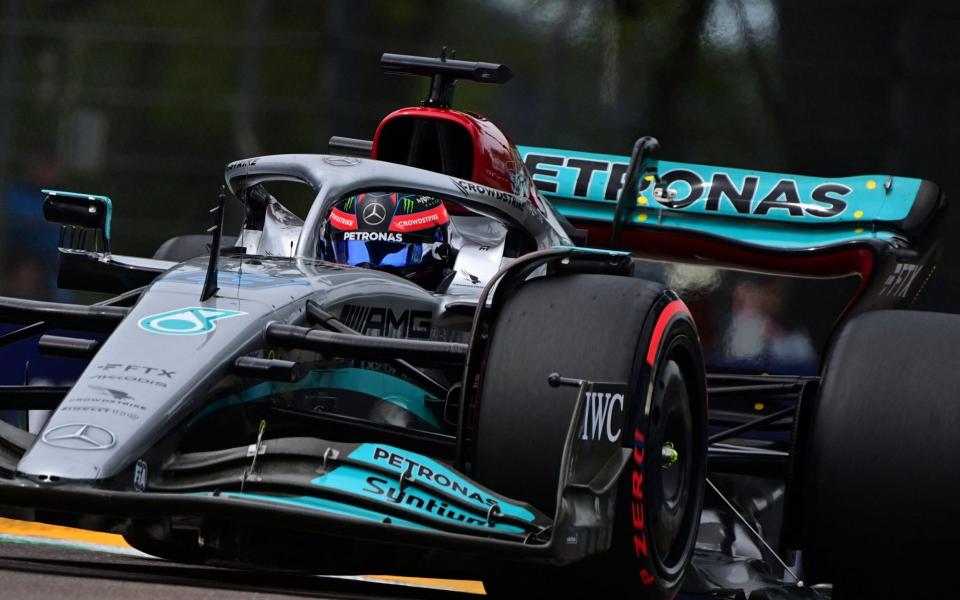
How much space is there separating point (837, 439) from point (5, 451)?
227 centimetres

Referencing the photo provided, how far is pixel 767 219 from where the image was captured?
707cm

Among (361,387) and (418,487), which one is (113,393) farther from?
(361,387)

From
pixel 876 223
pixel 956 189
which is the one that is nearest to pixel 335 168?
pixel 876 223

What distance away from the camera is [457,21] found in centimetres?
1130

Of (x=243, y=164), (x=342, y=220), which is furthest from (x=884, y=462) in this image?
(x=243, y=164)

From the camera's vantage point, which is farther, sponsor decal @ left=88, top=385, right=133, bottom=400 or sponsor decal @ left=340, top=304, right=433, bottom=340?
sponsor decal @ left=340, top=304, right=433, bottom=340

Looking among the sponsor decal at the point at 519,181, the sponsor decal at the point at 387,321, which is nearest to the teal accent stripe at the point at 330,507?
the sponsor decal at the point at 387,321

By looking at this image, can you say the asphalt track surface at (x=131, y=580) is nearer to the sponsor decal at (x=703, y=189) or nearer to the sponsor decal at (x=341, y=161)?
the sponsor decal at (x=341, y=161)

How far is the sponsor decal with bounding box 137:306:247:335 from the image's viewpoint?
4.40 metres

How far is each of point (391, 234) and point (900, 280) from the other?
2468 mm

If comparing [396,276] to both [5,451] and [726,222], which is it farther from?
[726,222]

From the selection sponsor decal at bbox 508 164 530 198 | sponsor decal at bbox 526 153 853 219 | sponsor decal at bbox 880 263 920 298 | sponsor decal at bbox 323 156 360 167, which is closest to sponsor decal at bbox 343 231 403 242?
sponsor decal at bbox 323 156 360 167

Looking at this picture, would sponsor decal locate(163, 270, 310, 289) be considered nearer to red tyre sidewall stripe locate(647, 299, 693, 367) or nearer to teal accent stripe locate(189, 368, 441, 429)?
teal accent stripe locate(189, 368, 441, 429)

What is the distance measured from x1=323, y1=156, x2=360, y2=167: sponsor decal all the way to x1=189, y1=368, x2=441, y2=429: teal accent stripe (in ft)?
2.92
